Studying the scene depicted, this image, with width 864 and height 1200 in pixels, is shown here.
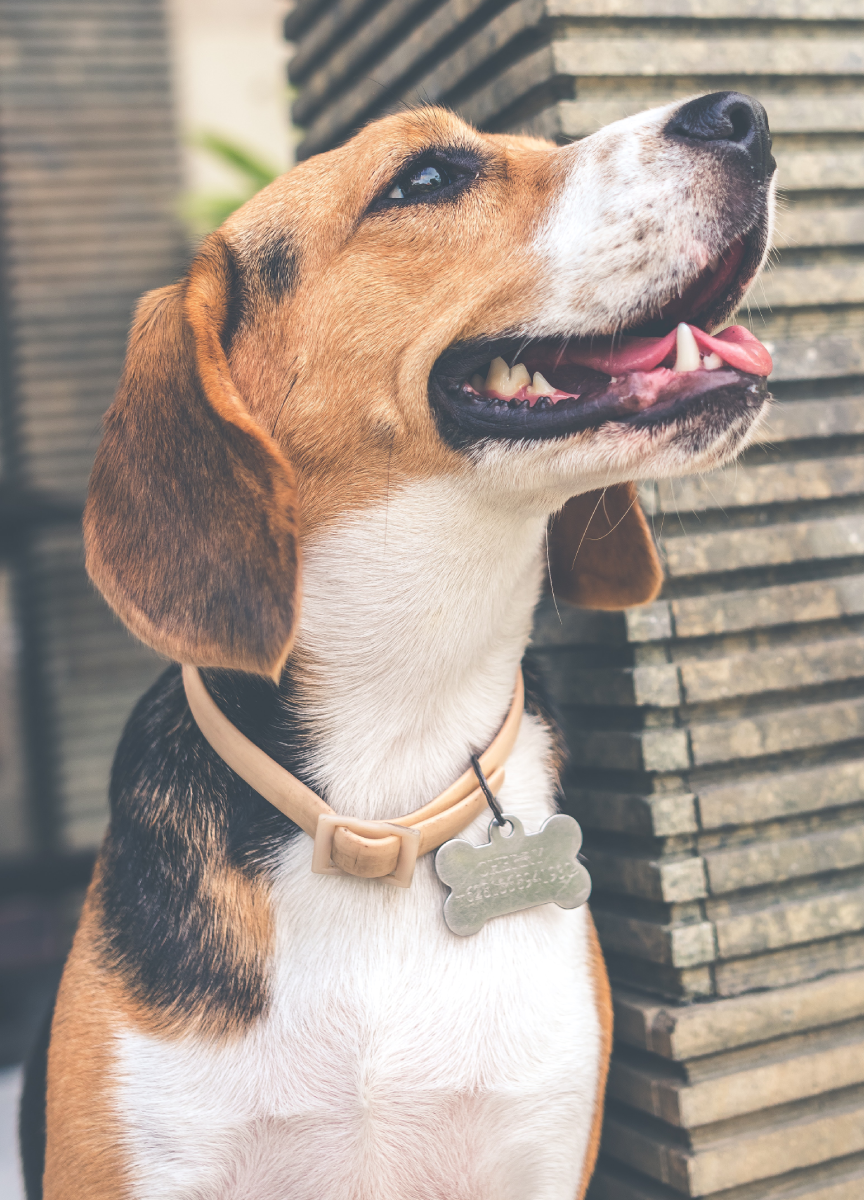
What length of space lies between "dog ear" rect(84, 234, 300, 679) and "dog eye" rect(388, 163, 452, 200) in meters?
0.42

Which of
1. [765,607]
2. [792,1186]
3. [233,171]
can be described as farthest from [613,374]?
[233,171]

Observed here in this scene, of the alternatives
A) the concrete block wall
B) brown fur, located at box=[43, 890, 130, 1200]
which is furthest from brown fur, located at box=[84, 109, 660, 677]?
brown fur, located at box=[43, 890, 130, 1200]

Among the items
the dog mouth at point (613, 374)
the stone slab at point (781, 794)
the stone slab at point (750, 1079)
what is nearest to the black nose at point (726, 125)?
the dog mouth at point (613, 374)

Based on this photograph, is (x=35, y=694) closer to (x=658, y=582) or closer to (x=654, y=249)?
(x=658, y=582)

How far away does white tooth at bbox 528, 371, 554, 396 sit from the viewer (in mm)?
1744

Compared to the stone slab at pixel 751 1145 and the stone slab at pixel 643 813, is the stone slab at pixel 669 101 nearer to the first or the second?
the stone slab at pixel 643 813

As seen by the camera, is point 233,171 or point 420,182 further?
point 233,171

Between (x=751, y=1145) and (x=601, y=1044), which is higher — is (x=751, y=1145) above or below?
below

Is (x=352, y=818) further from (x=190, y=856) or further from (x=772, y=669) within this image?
(x=772, y=669)

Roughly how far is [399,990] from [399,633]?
0.58 m

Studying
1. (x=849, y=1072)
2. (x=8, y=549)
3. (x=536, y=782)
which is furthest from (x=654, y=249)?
(x=8, y=549)

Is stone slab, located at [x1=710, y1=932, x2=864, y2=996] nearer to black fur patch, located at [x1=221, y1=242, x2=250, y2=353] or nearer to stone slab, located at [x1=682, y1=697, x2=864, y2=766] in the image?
stone slab, located at [x1=682, y1=697, x2=864, y2=766]

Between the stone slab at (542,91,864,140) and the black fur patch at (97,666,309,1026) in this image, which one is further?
the stone slab at (542,91,864,140)

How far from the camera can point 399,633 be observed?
181 cm
